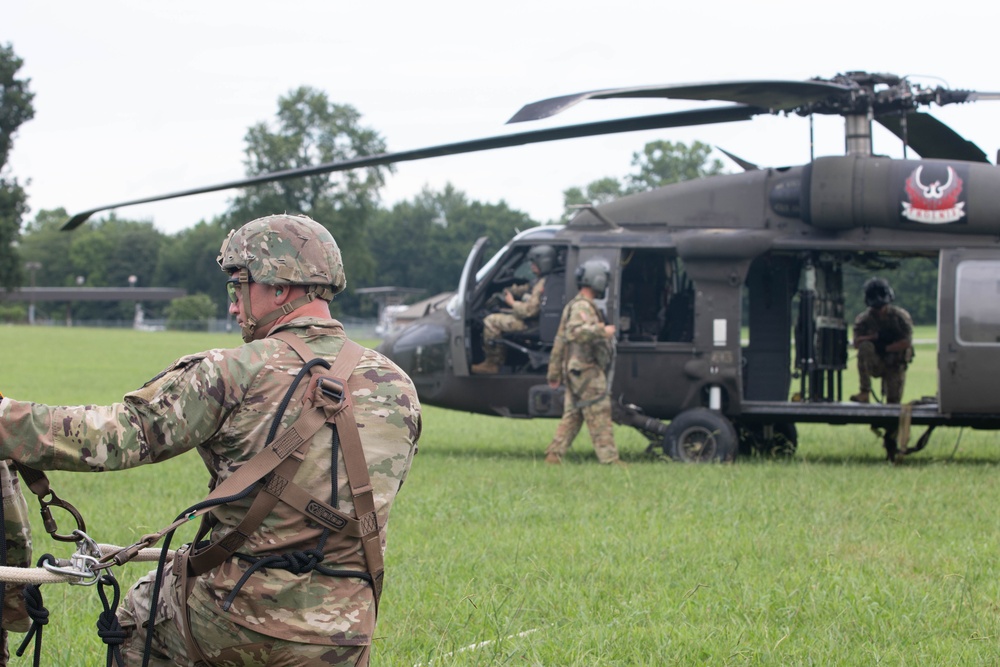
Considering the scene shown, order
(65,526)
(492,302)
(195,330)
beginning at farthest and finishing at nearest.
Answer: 1. (195,330)
2. (492,302)
3. (65,526)

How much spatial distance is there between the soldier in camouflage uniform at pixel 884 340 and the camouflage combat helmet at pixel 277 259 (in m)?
10.1

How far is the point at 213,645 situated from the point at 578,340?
7.53 metres

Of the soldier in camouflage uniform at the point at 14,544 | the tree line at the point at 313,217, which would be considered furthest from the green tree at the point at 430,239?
the soldier in camouflage uniform at the point at 14,544

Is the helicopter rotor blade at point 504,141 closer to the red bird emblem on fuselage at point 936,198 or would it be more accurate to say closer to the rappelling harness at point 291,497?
the red bird emblem on fuselage at point 936,198

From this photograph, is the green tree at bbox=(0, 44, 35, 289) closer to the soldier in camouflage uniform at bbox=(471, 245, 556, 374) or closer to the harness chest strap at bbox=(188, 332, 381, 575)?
the soldier in camouflage uniform at bbox=(471, 245, 556, 374)

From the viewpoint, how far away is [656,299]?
11.9 m

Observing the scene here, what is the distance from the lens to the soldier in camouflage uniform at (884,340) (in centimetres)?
1255

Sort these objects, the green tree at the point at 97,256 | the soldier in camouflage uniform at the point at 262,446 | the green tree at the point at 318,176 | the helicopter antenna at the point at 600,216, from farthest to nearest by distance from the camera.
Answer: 1. the green tree at the point at 97,256
2. the green tree at the point at 318,176
3. the helicopter antenna at the point at 600,216
4. the soldier in camouflage uniform at the point at 262,446

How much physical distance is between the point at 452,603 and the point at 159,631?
2.26m

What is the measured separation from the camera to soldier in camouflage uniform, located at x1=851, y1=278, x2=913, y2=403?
41.2 feet

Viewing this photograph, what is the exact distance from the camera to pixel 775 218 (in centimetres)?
1093

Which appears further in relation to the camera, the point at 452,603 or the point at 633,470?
the point at 633,470

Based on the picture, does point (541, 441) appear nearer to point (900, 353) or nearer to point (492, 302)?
point (492, 302)

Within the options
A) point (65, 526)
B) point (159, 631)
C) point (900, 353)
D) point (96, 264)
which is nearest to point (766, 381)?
point (900, 353)
